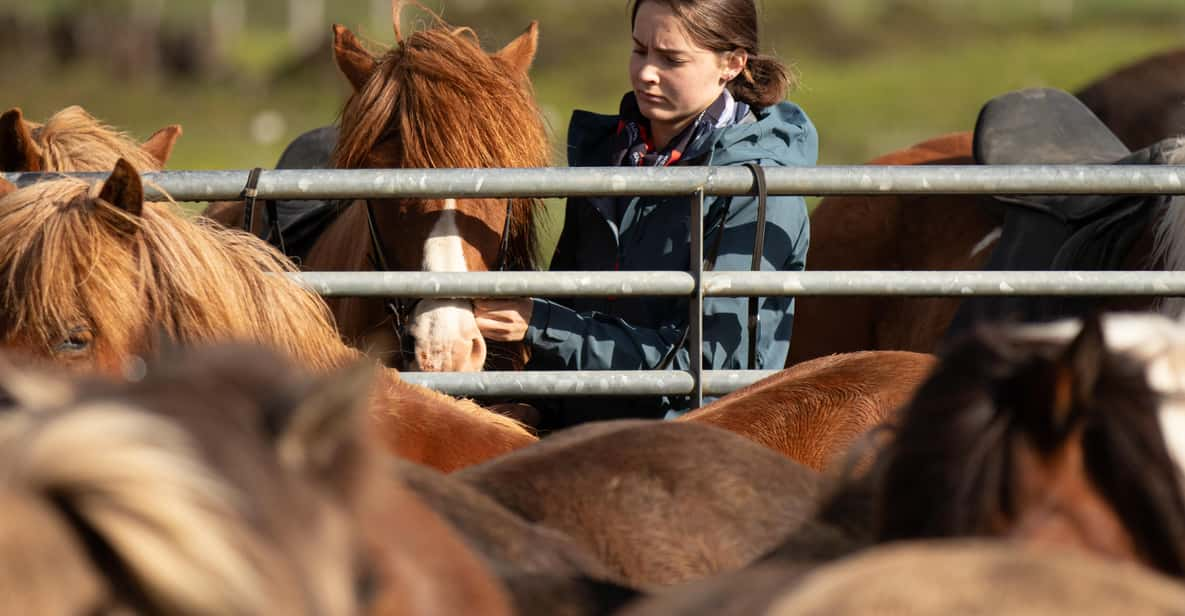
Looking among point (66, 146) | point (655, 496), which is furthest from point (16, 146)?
point (655, 496)

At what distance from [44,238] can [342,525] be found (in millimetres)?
1459

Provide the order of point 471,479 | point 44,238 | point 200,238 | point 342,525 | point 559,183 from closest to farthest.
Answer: point 342,525, point 471,479, point 44,238, point 200,238, point 559,183

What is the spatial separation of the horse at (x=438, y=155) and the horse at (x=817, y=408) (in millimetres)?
684

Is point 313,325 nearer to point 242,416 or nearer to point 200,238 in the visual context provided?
point 200,238

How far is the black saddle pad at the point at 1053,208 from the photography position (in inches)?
154

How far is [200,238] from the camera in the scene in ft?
8.21

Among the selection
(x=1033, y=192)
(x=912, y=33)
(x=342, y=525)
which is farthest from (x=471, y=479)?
(x=912, y=33)

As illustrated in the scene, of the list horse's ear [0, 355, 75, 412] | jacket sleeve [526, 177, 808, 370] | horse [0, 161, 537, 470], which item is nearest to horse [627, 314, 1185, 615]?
horse's ear [0, 355, 75, 412]

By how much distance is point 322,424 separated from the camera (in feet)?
3.55

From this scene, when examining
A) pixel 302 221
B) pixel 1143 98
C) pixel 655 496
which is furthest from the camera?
pixel 1143 98

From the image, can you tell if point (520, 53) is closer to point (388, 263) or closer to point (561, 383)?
point (388, 263)

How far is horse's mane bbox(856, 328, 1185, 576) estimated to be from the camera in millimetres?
1387

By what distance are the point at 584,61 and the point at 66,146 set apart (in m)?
21.6

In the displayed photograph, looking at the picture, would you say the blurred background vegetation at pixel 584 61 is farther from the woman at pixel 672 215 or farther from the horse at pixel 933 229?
the woman at pixel 672 215
